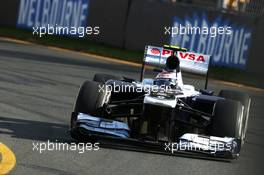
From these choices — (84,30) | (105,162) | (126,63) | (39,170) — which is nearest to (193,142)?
(105,162)

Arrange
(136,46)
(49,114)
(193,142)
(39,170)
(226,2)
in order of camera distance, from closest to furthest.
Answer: (39,170) → (193,142) → (49,114) → (136,46) → (226,2)

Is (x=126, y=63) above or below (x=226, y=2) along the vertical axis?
below

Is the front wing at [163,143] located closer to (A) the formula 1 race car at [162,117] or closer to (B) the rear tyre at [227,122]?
(A) the formula 1 race car at [162,117]

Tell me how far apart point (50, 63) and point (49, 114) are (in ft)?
24.7

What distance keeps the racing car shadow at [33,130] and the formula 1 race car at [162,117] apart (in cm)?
39

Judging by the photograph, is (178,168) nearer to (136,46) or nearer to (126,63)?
(126,63)

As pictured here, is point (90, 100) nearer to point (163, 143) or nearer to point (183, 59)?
point (163, 143)

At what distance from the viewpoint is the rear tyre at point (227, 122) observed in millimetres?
10250

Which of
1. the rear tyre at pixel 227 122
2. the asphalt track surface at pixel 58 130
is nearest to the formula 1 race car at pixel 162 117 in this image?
the rear tyre at pixel 227 122

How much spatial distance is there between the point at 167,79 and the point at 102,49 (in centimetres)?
1348

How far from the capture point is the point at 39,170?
8.34 m

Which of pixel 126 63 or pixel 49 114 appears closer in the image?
pixel 49 114

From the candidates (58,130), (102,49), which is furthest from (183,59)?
(102,49)

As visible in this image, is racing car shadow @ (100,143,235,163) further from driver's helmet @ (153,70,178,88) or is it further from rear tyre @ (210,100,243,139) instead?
driver's helmet @ (153,70,178,88)
